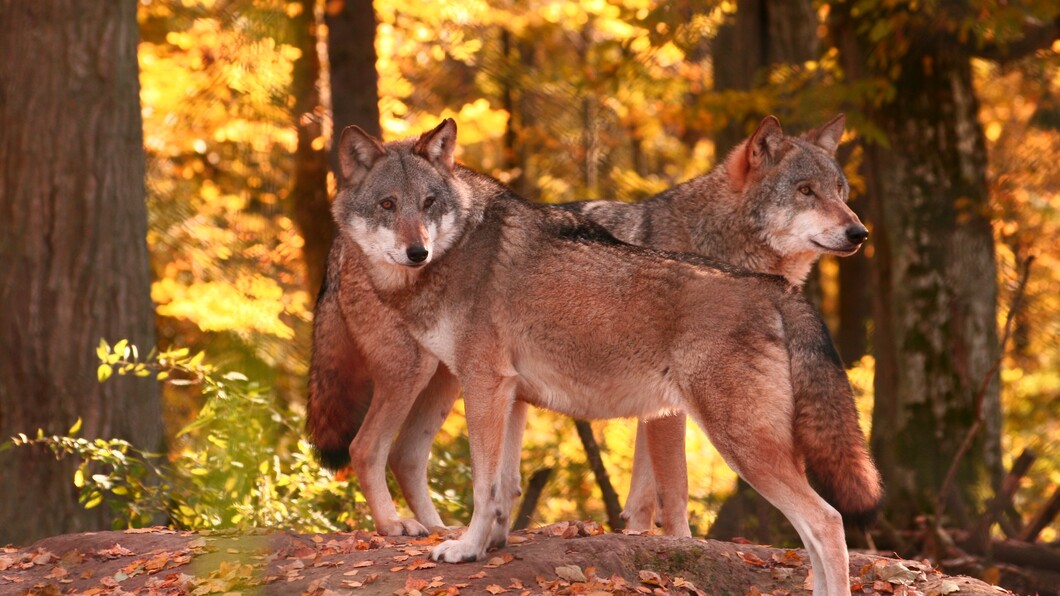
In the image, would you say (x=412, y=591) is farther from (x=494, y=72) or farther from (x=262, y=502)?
(x=494, y=72)

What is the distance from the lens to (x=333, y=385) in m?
7.02

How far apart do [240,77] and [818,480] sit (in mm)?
3415

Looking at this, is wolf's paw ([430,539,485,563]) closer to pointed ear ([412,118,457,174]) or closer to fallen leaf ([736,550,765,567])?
fallen leaf ([736,550,765,567])

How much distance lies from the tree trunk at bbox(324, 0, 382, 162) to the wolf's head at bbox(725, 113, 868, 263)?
565cm

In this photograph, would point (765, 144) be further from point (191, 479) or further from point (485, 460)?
point (191, 479)

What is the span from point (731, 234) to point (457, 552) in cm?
272

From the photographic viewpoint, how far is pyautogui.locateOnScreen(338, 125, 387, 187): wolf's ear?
246 inches

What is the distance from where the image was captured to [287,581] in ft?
17.8

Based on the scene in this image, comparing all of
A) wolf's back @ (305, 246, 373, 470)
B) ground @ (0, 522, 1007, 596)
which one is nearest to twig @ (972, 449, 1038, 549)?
ground @ (0, 522, 1007, 596)

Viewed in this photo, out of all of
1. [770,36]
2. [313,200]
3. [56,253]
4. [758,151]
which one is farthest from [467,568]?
[313,200]

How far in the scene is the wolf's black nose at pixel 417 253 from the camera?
18.7 feet

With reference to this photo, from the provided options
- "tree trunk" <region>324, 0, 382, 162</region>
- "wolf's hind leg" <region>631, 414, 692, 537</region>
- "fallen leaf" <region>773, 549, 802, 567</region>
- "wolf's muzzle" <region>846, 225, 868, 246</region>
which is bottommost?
"fallen leaf" <region>773, 549, 802, 567</region>

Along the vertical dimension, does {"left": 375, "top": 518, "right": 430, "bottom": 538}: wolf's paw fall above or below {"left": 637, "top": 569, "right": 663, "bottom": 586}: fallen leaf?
above

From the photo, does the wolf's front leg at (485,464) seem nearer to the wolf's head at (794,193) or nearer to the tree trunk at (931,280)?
the wolf's head at (794,193)
